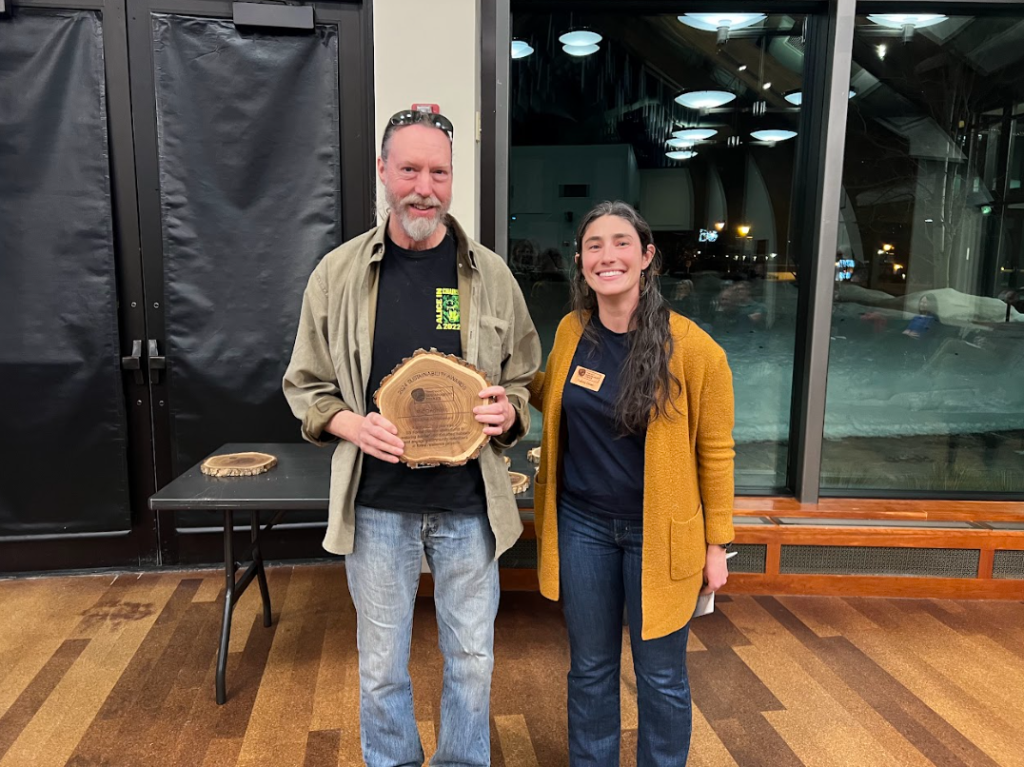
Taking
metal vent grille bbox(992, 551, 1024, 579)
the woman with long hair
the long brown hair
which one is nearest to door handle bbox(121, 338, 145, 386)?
the woman with long hair

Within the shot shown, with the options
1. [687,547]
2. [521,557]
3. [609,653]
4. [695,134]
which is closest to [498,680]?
[521,557]

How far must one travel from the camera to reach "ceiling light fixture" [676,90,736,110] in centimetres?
317

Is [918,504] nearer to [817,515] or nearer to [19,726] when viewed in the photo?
[817,515]

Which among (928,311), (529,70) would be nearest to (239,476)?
(529,70)

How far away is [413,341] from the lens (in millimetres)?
1453

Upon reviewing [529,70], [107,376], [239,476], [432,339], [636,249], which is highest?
[529,70]

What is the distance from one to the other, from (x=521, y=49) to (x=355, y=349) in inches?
86.6

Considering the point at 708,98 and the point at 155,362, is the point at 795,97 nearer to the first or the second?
the point at 708,98

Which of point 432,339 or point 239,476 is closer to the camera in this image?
point 432,339

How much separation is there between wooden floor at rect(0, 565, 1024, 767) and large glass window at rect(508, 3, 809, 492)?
47.7 inches

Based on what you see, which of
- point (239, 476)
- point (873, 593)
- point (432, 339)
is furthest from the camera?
point (873, 593)

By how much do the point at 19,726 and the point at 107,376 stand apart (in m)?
1.45

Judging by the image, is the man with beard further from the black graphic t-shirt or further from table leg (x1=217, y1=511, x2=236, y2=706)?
table leg (x1=217, y1=511, x2=236, y2=706)

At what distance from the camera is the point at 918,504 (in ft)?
10.5
